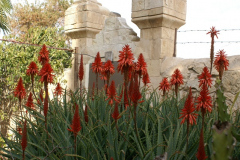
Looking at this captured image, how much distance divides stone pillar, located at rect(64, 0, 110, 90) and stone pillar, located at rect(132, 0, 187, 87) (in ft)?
4.65

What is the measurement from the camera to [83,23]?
6.68 meters

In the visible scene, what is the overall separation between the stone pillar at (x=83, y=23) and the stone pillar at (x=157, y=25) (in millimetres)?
1418

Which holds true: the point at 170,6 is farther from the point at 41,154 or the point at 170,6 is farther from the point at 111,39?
the point at 41,154

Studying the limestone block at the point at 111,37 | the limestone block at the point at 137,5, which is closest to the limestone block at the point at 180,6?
the limestone block at the point at 137,5

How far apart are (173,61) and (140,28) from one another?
0.89 m

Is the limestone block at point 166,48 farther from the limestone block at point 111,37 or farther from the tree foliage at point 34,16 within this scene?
the tree foliage at point 34,16

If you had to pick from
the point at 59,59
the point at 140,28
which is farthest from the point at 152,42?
the point at 59,59

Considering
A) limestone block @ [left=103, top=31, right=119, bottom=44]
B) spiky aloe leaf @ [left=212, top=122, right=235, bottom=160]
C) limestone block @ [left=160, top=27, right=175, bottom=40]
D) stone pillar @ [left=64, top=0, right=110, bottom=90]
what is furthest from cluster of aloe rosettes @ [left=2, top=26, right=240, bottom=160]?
stone pillar @ [left=64, top=0, right=110, bottom=90]

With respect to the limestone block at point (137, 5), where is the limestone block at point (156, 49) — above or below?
below

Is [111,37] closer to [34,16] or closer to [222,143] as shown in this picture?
[222,143]

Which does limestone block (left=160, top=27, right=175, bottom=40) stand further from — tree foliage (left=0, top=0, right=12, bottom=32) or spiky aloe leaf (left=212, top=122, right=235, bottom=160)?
tree foliage (left=0, top=0, right=12, bottom=32)

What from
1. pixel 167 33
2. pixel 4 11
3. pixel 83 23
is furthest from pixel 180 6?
pixel 4 11

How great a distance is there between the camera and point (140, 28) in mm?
5605

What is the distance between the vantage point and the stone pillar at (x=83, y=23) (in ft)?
21.8
